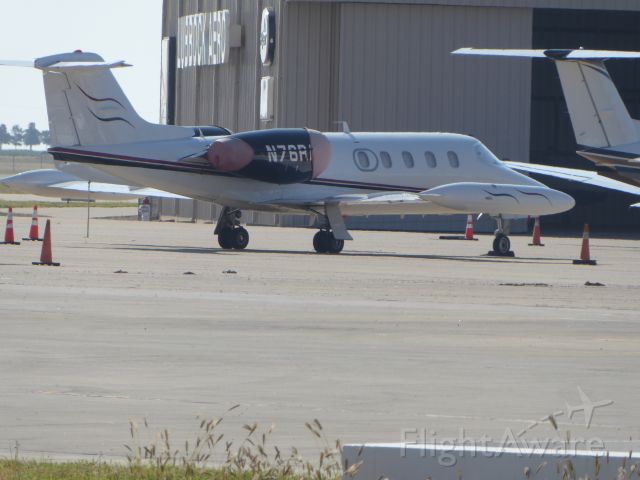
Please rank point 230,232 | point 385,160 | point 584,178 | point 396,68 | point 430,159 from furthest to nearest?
point 396,68
point 584,178
point 430,159
point 385,160
point 230,232

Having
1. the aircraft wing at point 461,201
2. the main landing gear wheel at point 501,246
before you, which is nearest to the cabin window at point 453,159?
the aircraft wing at point 461,201

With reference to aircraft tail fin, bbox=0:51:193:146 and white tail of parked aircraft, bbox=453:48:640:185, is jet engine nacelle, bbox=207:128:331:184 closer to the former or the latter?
aircraft tail fin, bbox=0:51:193:146

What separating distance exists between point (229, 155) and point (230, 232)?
7.21 ft

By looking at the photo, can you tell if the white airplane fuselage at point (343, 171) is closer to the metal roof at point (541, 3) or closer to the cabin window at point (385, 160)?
the cabin window at point (385, 160)

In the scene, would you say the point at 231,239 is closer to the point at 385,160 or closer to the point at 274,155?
the point at 274,155

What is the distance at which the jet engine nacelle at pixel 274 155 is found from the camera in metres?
30.7

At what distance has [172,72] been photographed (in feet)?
194

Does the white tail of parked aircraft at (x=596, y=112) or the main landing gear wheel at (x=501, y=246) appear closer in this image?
the white tail of parked aircraft at (x=596, y=112)

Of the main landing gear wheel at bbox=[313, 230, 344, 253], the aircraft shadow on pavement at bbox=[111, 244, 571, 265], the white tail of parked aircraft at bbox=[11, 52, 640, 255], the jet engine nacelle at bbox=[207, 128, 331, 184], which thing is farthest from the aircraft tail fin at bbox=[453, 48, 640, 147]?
the main landing gear wheel at bbox=[313, 230, 344, 253]

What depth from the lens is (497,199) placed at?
30.5 meters

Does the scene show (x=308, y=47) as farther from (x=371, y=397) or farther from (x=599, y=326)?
(x=371, y=397)

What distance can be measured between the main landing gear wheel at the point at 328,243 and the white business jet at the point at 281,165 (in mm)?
27

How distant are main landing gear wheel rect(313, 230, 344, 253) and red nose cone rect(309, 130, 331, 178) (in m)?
1.44

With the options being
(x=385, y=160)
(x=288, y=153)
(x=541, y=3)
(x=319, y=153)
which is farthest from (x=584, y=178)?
(x=541, y=3)
